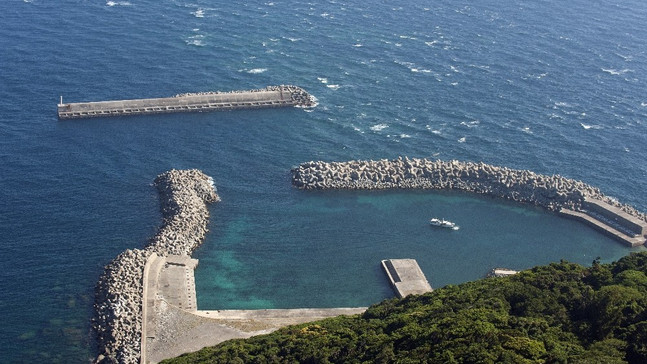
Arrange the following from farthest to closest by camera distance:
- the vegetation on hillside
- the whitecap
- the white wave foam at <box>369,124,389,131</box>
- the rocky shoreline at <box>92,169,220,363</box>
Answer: the whitecap → the white wave foam at <box>369,124,389,131</box> → the rocky shoreline at <box>92,169,220,363</box> → the vegetation on hillside

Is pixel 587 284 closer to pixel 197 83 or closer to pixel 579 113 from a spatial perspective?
pixel 579 113

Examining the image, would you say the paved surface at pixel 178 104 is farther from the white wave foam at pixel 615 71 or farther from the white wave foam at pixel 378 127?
the white wave foam at pixel 615 71

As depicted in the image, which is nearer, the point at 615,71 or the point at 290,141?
the point at 290,141

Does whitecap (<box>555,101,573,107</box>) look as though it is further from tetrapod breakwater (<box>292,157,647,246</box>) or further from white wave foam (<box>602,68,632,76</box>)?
tetrapod breakwater (<box>292,157,647,246</box>)

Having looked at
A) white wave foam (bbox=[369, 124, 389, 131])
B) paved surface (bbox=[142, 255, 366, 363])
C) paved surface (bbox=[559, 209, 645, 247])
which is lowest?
paved surface (bbox=[142, 255, 366, 363])

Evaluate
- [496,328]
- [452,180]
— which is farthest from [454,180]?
[496,328]

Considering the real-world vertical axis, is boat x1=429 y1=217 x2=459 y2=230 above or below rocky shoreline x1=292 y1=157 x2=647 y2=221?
below

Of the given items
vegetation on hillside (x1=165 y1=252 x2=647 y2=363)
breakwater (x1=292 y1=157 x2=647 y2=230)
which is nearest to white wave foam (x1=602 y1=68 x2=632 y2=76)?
breakwater (x1=292 y1=157 x2=647 y2=230)

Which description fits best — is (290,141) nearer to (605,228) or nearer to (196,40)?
(196,40)
